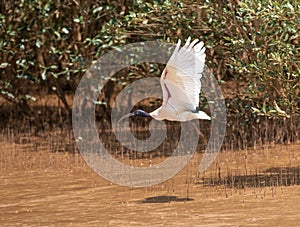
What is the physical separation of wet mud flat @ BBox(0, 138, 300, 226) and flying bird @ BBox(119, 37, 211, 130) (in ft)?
2.82

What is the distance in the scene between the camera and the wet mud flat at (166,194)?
7.02m

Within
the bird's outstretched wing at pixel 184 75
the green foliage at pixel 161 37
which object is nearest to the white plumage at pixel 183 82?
the bird's outstretched wing at pixel 184 75

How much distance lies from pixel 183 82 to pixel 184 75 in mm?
83

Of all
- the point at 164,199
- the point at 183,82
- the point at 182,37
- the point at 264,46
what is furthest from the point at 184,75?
the point at 182,37

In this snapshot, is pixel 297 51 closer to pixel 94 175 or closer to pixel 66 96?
pixel 94 175

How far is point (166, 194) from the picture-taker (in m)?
8.05

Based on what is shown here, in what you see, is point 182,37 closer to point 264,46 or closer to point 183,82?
point 264,46

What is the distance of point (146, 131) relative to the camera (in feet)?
39.6

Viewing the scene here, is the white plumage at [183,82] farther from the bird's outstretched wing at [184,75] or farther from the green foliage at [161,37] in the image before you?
the green foliage at [161,37]

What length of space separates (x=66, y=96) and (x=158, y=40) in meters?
4.09

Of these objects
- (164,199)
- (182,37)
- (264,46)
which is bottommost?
(164,199)

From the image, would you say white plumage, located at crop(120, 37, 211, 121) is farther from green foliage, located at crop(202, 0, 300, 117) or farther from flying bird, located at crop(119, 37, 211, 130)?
green foliage, located at crop(202, 0, 300, 117)

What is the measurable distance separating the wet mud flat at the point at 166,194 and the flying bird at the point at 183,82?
859 millimetres

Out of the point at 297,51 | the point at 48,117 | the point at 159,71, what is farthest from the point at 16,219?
the point at 48,117
